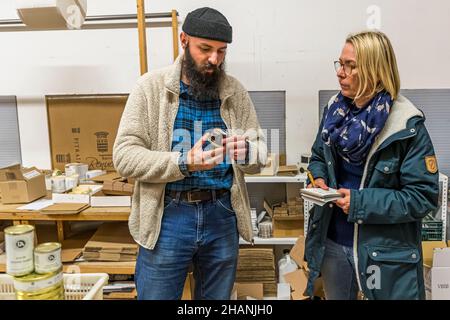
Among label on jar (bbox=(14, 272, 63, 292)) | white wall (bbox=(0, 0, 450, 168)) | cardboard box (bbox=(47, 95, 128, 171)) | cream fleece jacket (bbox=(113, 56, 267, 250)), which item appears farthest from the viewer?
cardboard box (bbox=(47, 95, 128, 171))

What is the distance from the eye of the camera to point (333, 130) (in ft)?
4.18

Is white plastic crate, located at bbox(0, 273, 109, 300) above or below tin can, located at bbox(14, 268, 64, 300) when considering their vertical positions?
below

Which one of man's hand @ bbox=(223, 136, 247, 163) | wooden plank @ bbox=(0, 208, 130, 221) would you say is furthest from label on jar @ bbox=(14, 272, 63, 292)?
wooden plank @ bbox=(0, 208, 130, 221)

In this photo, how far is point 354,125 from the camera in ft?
3.98

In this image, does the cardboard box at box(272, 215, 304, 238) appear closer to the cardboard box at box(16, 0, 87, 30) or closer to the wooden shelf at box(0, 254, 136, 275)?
the wooden shelf at box(0, 254, 136, 275)

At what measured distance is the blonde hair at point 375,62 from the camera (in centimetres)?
116

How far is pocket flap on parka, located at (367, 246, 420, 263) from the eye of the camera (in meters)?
1.17

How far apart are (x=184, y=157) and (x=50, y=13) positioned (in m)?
1.25

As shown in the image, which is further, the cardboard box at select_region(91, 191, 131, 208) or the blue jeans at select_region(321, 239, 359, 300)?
the cardboard box at select_region(91, 191, 131, 208)

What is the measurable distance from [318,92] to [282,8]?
1.79ft

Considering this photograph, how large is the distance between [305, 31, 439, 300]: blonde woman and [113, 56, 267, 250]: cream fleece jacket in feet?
1.02

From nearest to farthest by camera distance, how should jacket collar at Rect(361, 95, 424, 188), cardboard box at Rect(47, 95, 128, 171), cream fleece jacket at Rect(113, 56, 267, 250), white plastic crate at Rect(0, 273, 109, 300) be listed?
1. white plastic crate at Rect(0, 273, 109, 300)
2. jacket collar at Rect(361, 95, 424, 188)
3. cream fleece jacket at Rect(113, 56, 267, 250)
4. cardboard box at Rect(47, 95, 128, 171)

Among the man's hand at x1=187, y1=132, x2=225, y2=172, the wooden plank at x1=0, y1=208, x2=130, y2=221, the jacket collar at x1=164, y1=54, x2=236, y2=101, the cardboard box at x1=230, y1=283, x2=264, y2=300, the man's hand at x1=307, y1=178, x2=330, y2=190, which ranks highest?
the jacket collar at x1=164, y1=54, x2=236, y2=101
